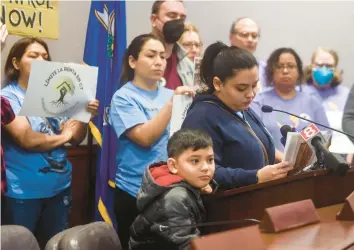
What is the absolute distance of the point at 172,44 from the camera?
3.19 meters

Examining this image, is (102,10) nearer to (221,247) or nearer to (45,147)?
(45,147)

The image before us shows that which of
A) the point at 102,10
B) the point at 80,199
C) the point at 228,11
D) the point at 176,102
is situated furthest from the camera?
the point at 228,11

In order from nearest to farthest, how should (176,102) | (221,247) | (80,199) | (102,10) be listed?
(221,247), (176,102), (102,10), (80,199)

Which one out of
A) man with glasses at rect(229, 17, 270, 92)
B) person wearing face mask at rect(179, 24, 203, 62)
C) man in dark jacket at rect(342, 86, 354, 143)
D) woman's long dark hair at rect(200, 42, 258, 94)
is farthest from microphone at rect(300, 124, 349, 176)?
man with glasses at rect(229, 17, 270, 92)

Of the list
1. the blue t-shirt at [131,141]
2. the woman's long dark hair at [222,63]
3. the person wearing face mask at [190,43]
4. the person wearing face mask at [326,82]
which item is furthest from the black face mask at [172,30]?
the person wearing face mask at [326,82]

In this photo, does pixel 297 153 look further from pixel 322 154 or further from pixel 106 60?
pixel 106 60

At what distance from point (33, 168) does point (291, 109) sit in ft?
4.92

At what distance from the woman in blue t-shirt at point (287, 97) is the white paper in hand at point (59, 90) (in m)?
1.02

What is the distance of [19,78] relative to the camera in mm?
2777

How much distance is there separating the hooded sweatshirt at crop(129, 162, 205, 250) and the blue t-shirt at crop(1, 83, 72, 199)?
1.05 metres

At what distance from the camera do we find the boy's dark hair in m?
1.81

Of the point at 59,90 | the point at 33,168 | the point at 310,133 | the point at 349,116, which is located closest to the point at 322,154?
the point at 310,133

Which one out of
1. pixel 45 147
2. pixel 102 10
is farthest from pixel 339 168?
pixel 102 10

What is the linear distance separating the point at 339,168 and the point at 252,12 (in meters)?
2.89
